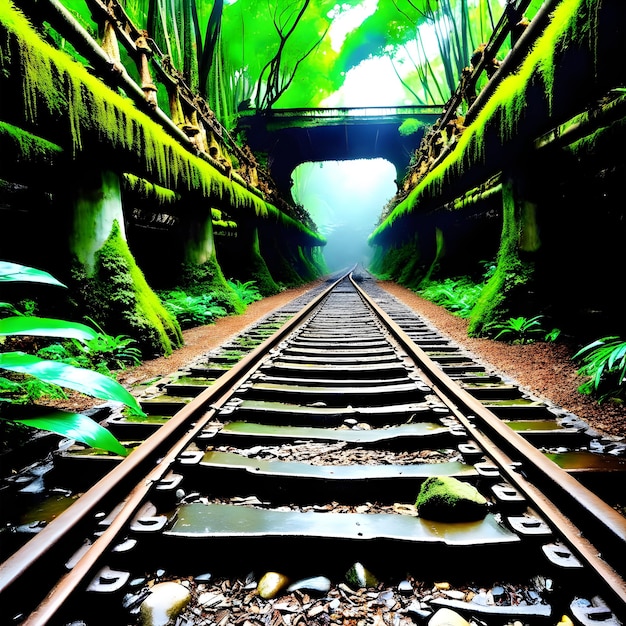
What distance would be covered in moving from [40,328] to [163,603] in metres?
1.28

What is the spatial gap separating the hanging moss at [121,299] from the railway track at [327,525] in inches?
90.3

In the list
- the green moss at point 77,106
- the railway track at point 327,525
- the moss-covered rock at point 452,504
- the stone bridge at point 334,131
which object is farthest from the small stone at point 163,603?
the stone bridge at point 334,131

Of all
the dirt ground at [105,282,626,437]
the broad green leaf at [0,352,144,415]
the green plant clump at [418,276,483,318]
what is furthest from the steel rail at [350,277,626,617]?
the green plant clump at [418,276,483,318]

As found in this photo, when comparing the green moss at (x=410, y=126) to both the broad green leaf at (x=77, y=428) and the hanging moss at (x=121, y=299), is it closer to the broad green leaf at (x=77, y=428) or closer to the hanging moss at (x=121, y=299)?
the hanging moss at (x=121, y=299)

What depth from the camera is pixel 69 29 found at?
3836 millimetres

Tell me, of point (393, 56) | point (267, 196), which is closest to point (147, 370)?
point (267, 196)

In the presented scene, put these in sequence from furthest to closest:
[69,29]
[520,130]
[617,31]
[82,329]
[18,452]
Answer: [520,130] < [69,29] < [617,31] < [18,452] < [82,329]

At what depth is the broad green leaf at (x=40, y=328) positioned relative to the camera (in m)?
1.71

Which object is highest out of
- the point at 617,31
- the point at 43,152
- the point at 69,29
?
the point at 69,29

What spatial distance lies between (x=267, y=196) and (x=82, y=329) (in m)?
13.3

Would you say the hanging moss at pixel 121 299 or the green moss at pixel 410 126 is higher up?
the green moss at pixel 410 126

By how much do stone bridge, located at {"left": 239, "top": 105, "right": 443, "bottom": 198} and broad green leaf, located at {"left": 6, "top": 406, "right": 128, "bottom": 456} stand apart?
21110 mm

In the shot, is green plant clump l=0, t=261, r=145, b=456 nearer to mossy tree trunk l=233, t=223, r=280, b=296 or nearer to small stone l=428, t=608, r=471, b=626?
small stone l=428, t=608, r=471, b=626

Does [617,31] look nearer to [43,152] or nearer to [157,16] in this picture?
[43,152]
